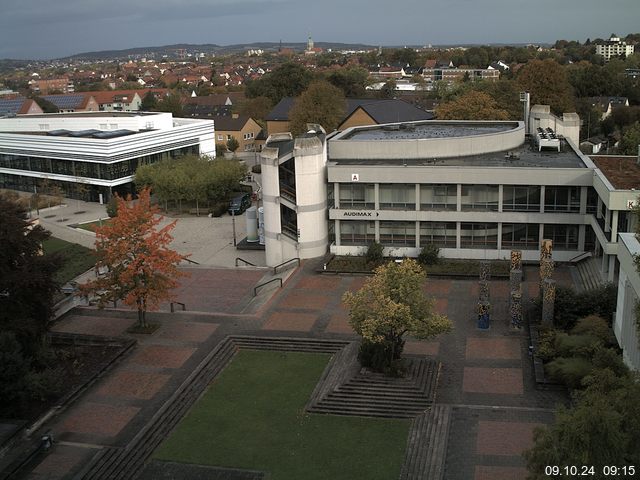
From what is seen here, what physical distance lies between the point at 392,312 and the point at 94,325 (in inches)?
624

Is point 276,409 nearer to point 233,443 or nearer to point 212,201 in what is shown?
point 233,443

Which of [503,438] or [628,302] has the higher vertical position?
[628,302]

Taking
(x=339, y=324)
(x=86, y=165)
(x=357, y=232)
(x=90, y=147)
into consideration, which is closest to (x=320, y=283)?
(x=357, y=232)

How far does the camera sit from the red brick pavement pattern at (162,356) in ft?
96.3

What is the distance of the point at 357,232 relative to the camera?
139 ft

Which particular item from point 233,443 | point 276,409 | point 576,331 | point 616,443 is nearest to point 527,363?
point 576,331

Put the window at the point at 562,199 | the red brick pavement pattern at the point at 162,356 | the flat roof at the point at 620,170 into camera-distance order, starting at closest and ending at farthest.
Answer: the red brick pavement pattern at the point at 162,356, the flat roof at the point at 620,170, the window at the point at 562,199

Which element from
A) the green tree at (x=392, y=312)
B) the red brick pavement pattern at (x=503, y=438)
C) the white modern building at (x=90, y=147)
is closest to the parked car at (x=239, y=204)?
the white modern building at (x=90, y=147)

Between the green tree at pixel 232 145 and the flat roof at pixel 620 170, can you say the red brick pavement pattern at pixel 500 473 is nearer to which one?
the flat roof at pixel 620 170

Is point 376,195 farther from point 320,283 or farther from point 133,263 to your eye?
point 133,263

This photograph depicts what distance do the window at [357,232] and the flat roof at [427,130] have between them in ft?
23.0

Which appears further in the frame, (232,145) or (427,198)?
(232,145)

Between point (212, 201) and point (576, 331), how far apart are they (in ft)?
128

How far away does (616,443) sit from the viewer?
545 inches
